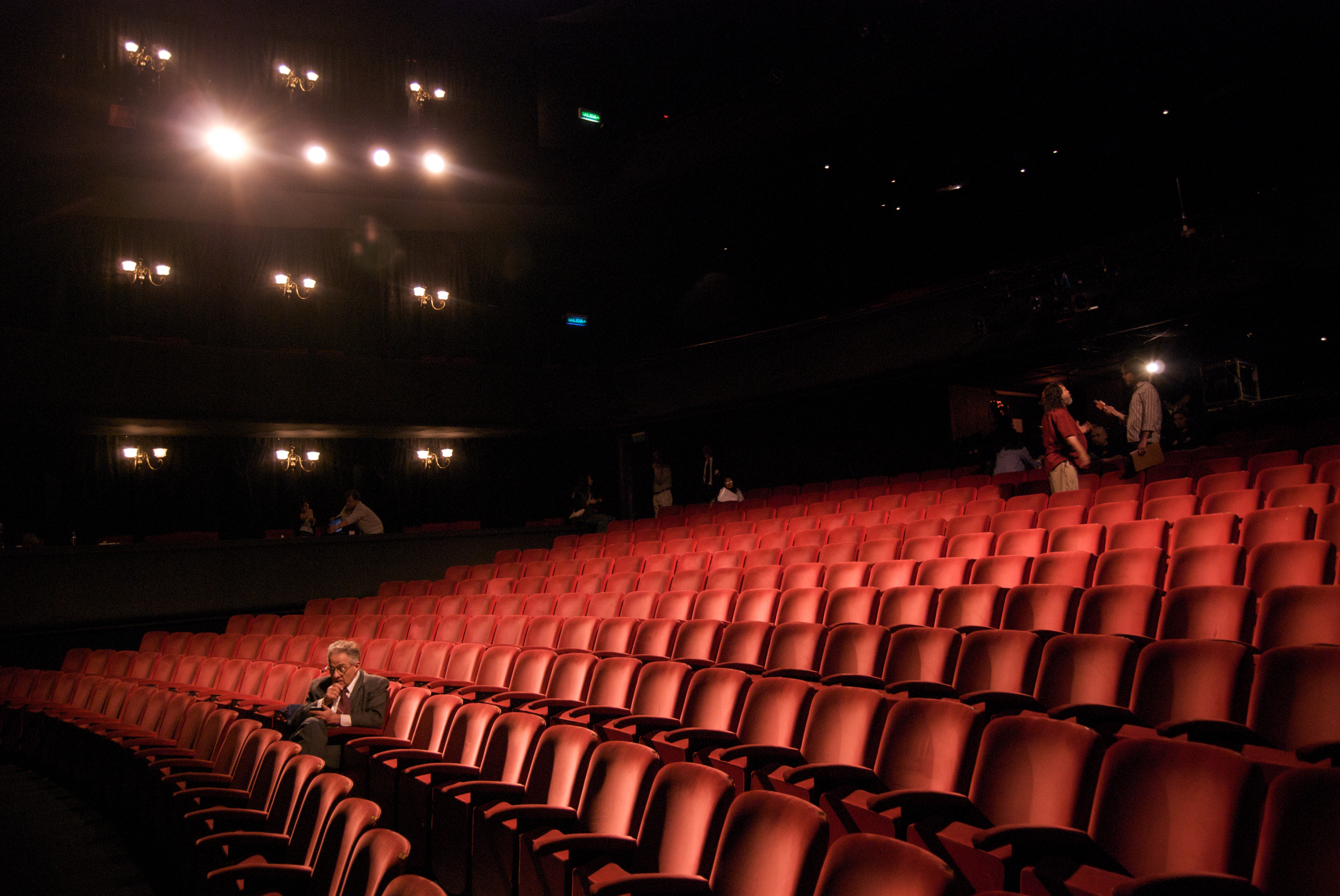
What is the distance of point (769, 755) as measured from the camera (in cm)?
185

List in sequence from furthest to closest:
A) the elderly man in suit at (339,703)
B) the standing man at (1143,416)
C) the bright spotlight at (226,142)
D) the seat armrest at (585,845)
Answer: the bright spotlight at (226,142) → the standing man at (1143,416) → the elderly man in suit at (339,703) → the seat armrest at (585,845)

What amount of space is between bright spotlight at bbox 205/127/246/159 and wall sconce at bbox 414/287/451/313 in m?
2.10

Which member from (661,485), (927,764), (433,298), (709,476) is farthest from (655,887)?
(433,298)

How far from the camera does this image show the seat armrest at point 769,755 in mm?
1842

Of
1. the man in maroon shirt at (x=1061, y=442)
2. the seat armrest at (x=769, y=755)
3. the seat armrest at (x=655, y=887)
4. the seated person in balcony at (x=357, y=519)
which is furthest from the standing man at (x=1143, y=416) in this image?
the seated person in balcony at (x=357, y=519)

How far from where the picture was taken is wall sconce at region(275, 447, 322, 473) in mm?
7742

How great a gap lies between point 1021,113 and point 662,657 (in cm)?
533

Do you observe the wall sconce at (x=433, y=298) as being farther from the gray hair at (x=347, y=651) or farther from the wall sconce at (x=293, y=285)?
the gray hair at (x=347, y=651)

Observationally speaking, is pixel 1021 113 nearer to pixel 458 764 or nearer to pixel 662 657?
pixel 662 657

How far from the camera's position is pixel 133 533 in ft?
23.8

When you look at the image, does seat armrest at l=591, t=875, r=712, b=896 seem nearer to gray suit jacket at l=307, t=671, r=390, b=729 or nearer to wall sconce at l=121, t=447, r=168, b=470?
gray suit jacket at l=307, t=671, r=390, b=729

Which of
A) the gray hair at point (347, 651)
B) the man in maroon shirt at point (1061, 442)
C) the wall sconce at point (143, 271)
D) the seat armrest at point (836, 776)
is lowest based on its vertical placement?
the seat armrest at point (836, 776)

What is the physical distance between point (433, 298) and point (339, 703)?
6.04 meters

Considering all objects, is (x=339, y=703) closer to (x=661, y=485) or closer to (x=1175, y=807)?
(x=1175, y=807)
